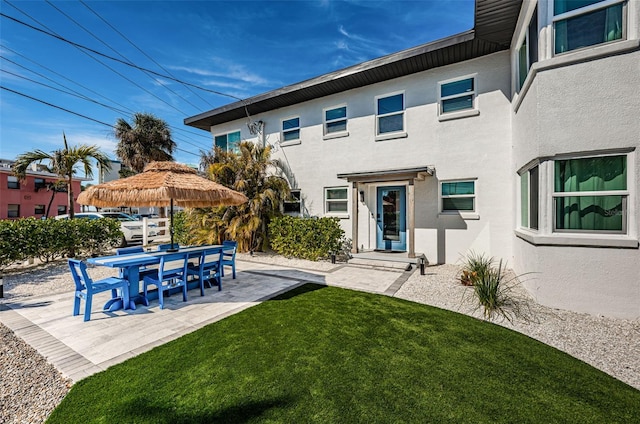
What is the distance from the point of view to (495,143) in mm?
8797

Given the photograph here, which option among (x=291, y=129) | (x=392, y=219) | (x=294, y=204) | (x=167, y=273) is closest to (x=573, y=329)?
(x=392, y=219)

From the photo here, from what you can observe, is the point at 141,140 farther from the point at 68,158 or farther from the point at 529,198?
the point at 529,198

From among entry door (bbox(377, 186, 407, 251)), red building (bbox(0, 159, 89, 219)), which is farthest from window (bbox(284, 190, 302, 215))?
red building (bbox(0, 159, 89, 219))

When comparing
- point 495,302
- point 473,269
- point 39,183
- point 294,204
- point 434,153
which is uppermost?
point 39,183

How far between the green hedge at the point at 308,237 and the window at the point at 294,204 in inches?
74.1

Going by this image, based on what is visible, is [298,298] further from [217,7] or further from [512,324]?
[217,7]

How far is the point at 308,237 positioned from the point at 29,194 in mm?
31737

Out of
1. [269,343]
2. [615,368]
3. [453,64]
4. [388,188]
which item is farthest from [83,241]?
[453,64]

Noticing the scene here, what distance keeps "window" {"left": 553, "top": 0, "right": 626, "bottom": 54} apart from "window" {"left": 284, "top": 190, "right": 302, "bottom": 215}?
991cm

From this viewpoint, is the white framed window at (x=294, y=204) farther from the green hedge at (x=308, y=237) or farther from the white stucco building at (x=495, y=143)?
the green hedge at (x=308, y=237)

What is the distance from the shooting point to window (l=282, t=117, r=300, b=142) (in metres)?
13.1

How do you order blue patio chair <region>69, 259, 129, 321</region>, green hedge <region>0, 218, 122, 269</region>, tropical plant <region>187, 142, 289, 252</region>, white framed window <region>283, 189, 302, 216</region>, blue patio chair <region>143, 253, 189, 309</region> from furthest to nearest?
1. white framed window <region>283, 189, 302, 216</region>
2. tropical plant <region>187, 142, 289, 252</region>
3. green hedge <region>0, 218, 122, 269</region>
4. blue patio chair <region>143, 253, 189, 309</region>
5. blue patio chair <region>69, 259, 129, 321</region>

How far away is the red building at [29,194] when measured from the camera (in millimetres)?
24047

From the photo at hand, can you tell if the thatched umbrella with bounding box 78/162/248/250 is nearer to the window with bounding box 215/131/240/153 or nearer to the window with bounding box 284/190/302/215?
the window with bounding box 284/190/302/215
